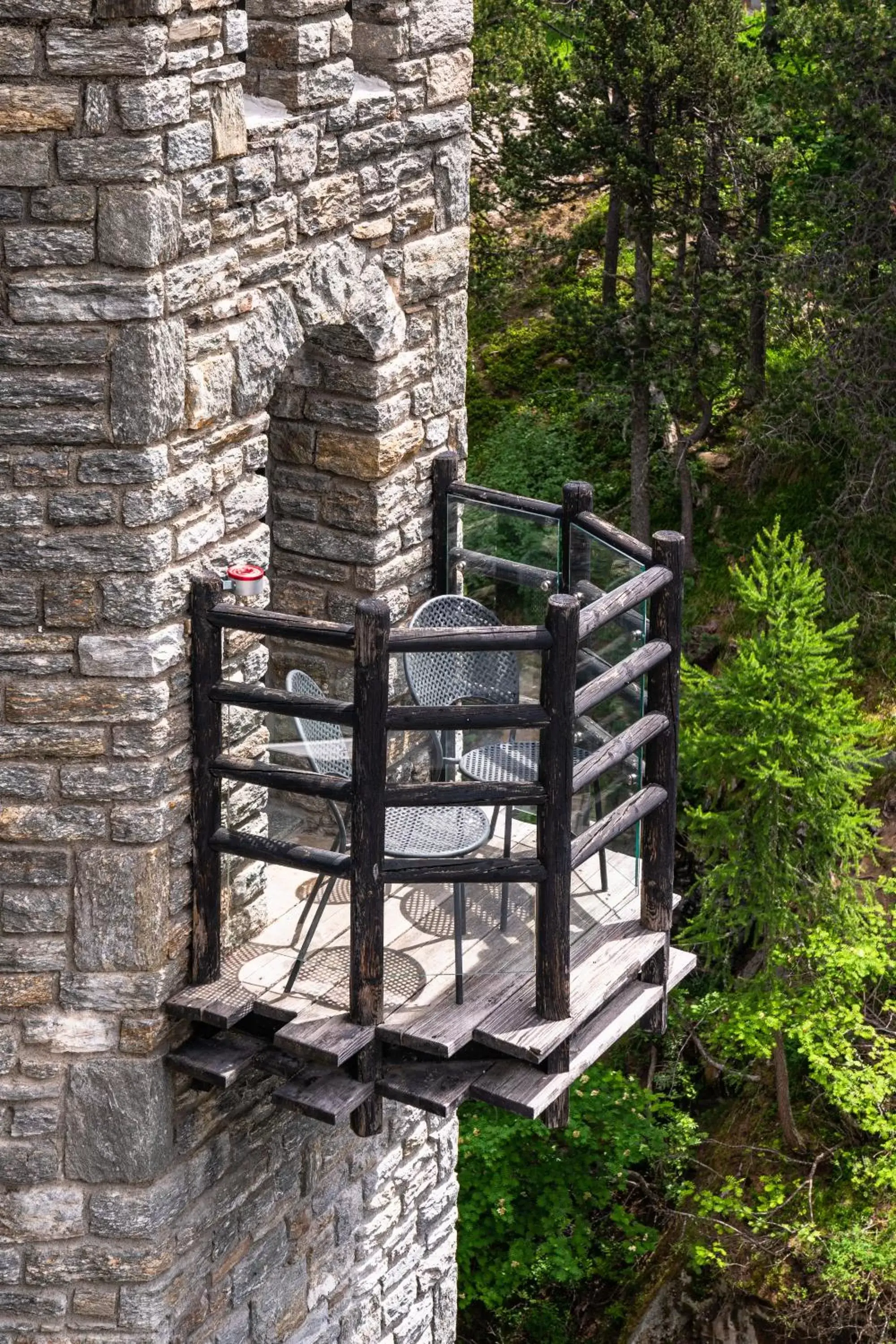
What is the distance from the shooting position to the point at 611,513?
15859 mm

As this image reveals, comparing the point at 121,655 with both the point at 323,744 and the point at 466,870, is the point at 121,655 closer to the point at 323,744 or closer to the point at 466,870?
the point at 323,744

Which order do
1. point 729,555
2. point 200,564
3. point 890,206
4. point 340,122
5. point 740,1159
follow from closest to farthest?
point 200,564 < point 340,122 < point 740,1159 < point 890,206 < point 729,555

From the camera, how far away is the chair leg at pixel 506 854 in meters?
5.79

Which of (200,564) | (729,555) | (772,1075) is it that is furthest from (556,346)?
(200,564)

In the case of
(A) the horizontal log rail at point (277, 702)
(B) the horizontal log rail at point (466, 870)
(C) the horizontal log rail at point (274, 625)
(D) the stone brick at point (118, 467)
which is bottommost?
(B) the horizontal log rail at point (466, 870)

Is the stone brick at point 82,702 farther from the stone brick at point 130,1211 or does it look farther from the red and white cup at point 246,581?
the stone brick at point 130,1211

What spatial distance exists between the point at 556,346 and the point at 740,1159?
8.55m

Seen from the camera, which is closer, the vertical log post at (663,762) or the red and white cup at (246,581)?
the red and white cup at (246,581)

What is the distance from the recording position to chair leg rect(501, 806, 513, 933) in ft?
19.0

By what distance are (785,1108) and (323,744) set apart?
6.59m

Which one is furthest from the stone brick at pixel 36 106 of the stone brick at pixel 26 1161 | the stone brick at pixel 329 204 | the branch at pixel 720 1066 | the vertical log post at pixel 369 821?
the branch at pixel 720 1066

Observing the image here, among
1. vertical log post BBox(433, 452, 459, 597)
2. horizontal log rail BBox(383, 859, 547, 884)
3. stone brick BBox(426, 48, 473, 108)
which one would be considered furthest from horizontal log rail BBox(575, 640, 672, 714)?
stone brick BBox(426, 48, 473, 108)

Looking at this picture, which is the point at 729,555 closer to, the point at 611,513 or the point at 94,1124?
the point at 611,513

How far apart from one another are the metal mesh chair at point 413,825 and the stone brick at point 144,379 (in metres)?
1.02
